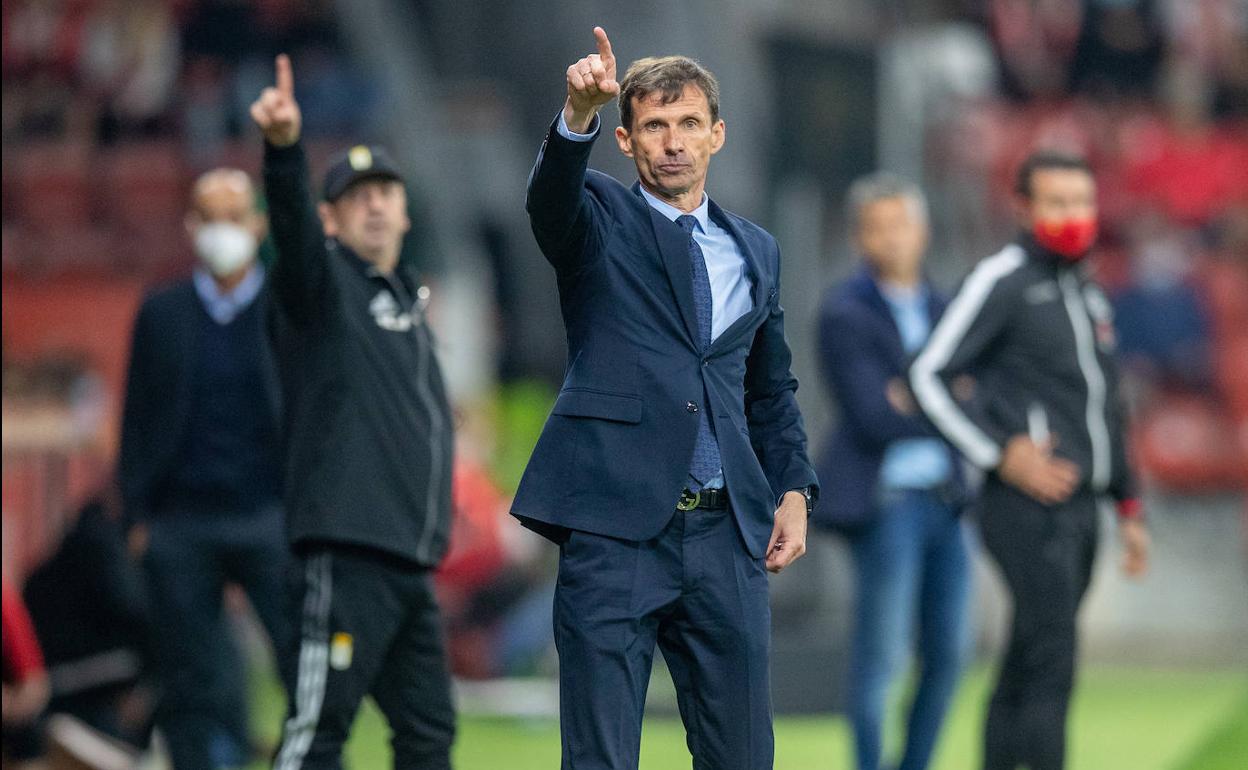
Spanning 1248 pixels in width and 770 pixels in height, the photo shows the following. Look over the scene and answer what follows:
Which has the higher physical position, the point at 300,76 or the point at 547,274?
the point at 300,76

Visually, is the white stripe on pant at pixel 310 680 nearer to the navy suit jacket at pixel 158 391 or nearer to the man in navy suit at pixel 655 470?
the man in navy suit at pixel 655 470

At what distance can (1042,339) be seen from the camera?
6664 mm

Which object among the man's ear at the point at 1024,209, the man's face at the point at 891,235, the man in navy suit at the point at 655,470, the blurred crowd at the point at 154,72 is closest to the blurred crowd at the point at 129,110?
the blurred crowd at the point at 154,72

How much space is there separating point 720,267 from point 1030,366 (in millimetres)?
2320

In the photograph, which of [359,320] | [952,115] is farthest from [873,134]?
[359,320]

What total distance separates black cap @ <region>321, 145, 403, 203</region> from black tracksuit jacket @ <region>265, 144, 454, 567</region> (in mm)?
174

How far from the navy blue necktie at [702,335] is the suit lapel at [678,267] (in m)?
0.02

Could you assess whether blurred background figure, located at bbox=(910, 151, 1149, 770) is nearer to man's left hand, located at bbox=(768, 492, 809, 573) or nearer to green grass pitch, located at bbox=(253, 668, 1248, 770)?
green grass pitch, located at bbox=(253, 668, 1248, 770)

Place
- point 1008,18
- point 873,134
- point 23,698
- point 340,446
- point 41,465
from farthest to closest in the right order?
point 1008,18 < point 873,134 < point 41,465 < point 23,698 < point 340,446

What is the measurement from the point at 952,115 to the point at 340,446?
13.0m

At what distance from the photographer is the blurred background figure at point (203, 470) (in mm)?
7133

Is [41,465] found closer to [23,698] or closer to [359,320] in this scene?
[23,698]

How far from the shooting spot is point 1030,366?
6.70 meters

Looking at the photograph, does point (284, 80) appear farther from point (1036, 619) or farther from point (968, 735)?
point (968, 735)
